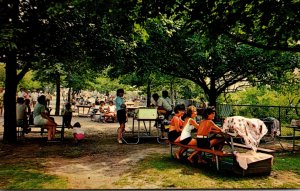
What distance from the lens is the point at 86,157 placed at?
9.62m

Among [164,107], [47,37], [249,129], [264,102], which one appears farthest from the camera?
[264,102]

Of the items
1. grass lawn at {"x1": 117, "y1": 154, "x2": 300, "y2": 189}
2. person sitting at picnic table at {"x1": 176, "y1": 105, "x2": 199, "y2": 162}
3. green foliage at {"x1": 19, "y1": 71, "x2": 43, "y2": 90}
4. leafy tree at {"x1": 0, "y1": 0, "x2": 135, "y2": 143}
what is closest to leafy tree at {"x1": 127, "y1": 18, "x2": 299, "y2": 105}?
leafy tree at {"x1": 0, "y1": 0, "x2": 135, "y2": 143}

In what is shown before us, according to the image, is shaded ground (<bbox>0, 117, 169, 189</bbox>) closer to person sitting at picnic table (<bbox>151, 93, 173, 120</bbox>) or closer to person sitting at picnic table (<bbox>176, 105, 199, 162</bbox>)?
person sitting at picnic table (<bbox>151, 93, 173, 120</bbox>)

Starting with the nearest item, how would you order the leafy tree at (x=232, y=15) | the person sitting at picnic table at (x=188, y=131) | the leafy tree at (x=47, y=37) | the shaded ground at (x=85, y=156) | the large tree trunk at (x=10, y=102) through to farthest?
the leafy tree at (x=232, y=15)
the shaded ground at (x=85, y=156)
the person sitting at picnic table at (x=188, y=131)
the leafy tree at (x=47, y=37)
the large tree trunk at (x=10, y=102)

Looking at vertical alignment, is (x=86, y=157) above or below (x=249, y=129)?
below

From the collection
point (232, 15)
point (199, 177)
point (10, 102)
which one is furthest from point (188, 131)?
point (10, 102)

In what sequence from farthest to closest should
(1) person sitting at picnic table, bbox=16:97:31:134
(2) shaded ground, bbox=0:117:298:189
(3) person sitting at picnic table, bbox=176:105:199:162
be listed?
(1) person sitting at picnic table, bbox=16:97:31:134
(3) person sitting at picnic table, bbox=176:105:199:162
(2) shaded ground, bbox=0:117:298:189

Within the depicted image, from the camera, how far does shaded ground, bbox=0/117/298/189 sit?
7457mm

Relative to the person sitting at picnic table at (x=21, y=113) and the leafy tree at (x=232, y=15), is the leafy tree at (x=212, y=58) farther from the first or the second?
the leafy tree at (x=232, y=15)

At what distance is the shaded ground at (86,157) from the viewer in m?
7.46

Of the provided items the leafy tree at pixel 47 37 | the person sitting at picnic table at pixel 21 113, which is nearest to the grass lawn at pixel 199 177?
the leafy tree at pixel 47 37

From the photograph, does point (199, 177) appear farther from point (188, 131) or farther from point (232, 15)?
point (232, 15)

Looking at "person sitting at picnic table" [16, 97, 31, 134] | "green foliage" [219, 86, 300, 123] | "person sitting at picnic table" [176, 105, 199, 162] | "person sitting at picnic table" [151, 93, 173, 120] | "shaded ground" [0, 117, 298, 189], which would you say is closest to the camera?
"shaded ground" [0, 117, 298, 189]

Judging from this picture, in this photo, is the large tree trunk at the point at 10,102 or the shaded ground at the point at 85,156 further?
the large tree trunk at the point at 10,102
